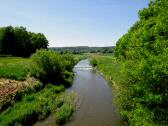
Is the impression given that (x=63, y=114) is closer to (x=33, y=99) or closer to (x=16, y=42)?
(x=33, y=99)

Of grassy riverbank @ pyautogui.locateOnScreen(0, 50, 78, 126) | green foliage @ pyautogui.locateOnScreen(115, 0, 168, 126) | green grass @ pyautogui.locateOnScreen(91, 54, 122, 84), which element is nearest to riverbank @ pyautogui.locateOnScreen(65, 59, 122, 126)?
grassy riverbank @ pyautogui.locateOnScreen(0, 50, 78, 126)

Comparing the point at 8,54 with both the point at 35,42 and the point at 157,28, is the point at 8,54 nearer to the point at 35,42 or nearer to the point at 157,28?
the point at 35,42

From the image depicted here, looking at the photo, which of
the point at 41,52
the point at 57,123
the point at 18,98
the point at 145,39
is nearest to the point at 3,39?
the point at 41,52

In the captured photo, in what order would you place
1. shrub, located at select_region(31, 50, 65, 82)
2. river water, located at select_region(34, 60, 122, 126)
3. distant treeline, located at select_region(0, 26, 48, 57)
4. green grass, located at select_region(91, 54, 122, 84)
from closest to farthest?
1. river water, located at select_region(34, 60, 122, 126)
2. green grass, located at select_region(91, 54, 122, 84)
3. shrub, located at select_region(31, 50, 65, 82)
4. distant treeline, located at select_region(0, 26, 48, 57)

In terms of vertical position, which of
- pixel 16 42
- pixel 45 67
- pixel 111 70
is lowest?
pixel 111 70

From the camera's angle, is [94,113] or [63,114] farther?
[94,113]

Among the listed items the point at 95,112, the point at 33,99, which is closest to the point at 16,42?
the point at 33,99

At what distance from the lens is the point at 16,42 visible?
341 feet

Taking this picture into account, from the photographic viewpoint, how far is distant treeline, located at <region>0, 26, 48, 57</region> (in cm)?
10219

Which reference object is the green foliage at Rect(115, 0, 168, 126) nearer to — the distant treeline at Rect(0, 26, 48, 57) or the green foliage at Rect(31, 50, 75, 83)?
the green foliage at Rect(31, 50, 75, 83)

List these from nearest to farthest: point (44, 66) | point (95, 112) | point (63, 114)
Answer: point (63, 114)
point (95, 112)
point (44, 66)

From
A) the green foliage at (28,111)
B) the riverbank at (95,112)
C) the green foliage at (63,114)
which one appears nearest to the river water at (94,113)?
the riverbank at (95,112)

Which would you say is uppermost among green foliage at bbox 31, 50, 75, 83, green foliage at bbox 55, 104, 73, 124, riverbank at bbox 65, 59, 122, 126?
green foliage at bbox 31, 50, 75, 83

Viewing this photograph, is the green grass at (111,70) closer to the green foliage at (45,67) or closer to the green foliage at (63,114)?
the green foliage at (63,114)
